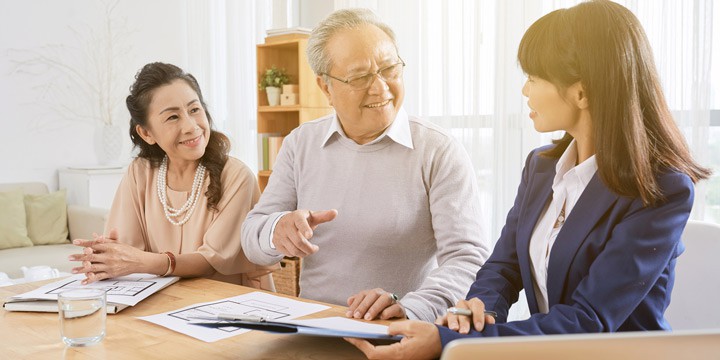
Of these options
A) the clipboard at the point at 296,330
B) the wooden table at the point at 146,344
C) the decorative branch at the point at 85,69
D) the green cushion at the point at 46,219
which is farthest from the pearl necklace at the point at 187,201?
the decorative branch at the point at 85,69

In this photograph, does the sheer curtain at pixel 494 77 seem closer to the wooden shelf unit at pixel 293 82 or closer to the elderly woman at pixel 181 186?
the wooden shelf unit at pixel 293 82

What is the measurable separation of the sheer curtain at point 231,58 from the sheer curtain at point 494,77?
1442 mm

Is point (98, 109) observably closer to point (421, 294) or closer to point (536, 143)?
point (536, 143)

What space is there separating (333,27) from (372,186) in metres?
0.46

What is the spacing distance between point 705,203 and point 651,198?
2.14 meters

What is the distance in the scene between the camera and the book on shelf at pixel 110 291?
151 cm

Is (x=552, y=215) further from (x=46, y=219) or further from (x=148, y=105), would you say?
(x=46, y=219)

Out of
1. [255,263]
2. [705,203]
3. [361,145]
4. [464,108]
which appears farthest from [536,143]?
[255,263]

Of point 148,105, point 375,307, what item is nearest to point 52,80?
point 148,105

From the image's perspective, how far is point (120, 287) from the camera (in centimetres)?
166

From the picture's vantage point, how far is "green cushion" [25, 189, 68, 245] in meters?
4.58

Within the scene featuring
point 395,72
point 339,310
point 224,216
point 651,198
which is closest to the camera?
point 651,198

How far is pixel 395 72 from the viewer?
1891mm

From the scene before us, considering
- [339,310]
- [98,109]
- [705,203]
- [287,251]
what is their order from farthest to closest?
[98,109], [705,203], [287,251], [339,310]
